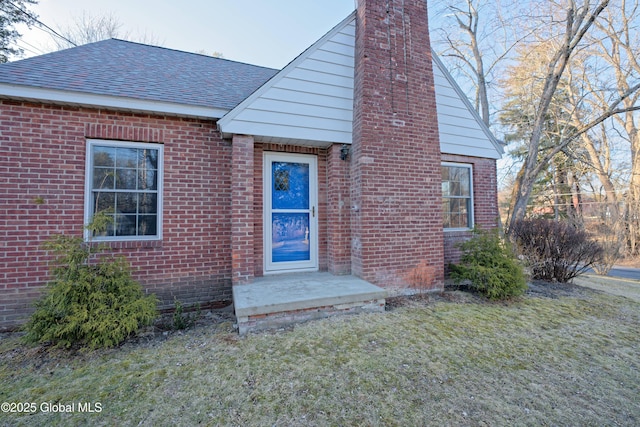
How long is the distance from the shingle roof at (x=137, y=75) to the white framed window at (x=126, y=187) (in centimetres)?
82

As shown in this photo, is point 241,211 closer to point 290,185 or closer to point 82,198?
point 290,185

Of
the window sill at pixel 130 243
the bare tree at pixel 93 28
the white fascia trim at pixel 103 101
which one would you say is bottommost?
the window sill at pixel 130 243

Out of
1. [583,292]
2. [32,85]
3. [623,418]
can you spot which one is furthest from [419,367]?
[32,85]

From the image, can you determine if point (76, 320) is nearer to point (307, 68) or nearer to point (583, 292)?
point (307, 68)

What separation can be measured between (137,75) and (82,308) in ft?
13.0

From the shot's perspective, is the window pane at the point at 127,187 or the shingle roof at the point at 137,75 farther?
the window pane at the point at 127,187

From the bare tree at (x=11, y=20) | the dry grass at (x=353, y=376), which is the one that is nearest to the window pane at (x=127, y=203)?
the dry grass at (x=353, y=376)

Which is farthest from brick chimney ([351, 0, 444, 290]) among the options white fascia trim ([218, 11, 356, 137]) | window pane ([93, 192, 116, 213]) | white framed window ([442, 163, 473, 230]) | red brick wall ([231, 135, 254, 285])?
window pane ([93, 192, 116, 213])

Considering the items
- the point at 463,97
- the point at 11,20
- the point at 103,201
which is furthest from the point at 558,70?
the point at 11,20

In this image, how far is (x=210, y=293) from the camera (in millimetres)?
4664

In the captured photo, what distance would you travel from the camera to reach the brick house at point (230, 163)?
3.94m

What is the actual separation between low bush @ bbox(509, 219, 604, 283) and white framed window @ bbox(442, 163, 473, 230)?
147 cm

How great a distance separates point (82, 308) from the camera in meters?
3.08

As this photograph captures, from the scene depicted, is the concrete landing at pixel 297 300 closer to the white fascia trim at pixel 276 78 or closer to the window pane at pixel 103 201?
the window pane at pixel 103 201
